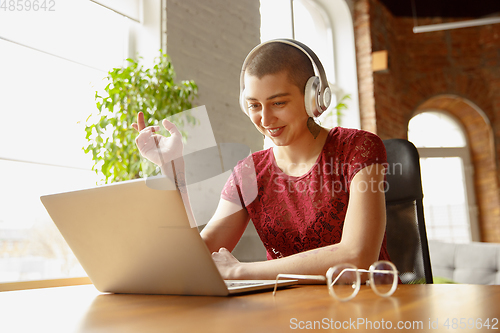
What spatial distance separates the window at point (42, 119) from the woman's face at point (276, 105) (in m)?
1.45

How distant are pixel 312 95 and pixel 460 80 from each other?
5.76 m

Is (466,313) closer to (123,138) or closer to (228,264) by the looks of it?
(228,264)

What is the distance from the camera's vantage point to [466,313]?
46cm

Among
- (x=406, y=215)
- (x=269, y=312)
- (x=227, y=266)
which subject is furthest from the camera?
(x=406, y=215)

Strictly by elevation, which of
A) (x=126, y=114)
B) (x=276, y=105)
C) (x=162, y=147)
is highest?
(x=126, y=114)

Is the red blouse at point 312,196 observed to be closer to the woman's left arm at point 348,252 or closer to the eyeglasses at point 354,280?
the woman's left arm at point 348,252

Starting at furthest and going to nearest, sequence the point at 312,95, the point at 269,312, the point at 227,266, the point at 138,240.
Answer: the point at 312,95
the point at 227,266
the point at 138,240
the point at 269,312

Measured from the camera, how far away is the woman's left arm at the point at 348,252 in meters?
0.94

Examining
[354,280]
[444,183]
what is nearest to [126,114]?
[354,280]

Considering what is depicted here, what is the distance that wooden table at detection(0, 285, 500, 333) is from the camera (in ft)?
1.40

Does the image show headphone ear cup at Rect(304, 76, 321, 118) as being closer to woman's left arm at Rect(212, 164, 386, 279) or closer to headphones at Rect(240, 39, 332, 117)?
headphones at Rect(240, 39, 332, 117)

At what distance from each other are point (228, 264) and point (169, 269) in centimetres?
26

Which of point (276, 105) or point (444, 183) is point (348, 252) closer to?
point (276, 105)

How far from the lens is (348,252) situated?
3.21 ft
